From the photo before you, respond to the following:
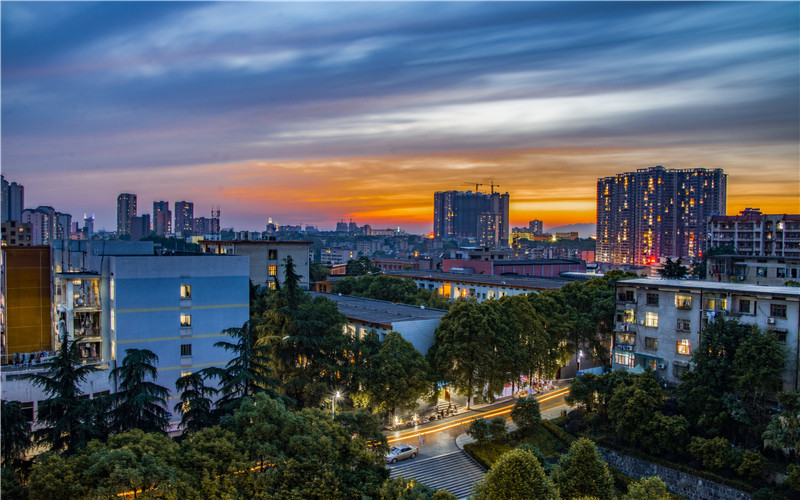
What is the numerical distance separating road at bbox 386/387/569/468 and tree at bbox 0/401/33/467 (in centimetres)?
1193

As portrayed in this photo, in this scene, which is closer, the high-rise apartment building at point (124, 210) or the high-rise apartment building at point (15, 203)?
the high-rise apartment building at point (15, 203)

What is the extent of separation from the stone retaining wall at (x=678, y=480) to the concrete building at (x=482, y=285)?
17659 mm

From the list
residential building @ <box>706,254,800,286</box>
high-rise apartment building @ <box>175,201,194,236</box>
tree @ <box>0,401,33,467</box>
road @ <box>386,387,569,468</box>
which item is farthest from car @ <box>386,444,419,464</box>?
high-rise apartment building @ <box>175,201,194,236</box>

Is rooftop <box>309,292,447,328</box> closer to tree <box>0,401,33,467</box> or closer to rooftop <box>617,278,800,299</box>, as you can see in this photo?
rooftop <box>617,278,800,299</box>

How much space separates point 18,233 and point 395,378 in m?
66.9

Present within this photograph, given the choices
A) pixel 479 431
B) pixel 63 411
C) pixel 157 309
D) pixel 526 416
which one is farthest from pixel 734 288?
pixel 63 411

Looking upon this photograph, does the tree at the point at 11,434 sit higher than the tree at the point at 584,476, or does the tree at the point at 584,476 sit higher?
the tree at the point at 11,434

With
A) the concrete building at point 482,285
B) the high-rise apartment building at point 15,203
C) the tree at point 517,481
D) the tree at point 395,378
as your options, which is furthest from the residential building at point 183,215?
the tree at point 517,481

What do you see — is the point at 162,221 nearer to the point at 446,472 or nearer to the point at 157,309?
the point at 157,309

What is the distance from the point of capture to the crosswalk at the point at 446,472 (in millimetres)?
19859

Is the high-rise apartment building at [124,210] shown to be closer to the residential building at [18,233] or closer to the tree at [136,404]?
the residential building at [18,233]

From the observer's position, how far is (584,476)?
15750 mm

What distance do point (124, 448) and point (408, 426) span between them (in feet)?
50.5

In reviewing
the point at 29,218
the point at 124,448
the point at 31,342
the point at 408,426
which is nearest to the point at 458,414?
the point at 408,426
